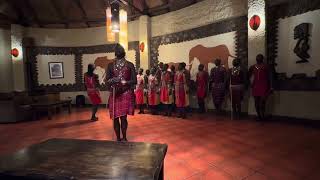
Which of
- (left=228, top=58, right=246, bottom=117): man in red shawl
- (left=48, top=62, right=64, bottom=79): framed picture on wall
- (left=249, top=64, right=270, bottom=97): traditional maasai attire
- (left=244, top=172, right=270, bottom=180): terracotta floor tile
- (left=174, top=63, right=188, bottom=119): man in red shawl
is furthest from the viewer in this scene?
(left=48, top=62, right=64, bottom=79): framed picture on wall

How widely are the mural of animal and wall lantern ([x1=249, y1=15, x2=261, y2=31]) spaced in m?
1.15

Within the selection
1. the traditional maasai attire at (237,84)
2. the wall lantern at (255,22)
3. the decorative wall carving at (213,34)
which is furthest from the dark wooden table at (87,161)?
the decorative wall carving at (213,34)

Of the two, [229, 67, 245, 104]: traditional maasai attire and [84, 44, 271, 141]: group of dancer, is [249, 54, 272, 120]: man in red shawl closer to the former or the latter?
[84, 44, 271, 141]: group of dancer

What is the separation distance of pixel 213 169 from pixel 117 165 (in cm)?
181

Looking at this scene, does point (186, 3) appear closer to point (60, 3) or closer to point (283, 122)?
point (283, 122)

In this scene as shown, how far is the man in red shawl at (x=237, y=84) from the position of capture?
6.65 metres

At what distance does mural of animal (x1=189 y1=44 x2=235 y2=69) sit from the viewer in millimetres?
7551

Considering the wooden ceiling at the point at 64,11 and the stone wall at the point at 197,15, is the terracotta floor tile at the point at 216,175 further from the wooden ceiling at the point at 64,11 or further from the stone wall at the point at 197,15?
the wooden ceiling at the point at 64,11

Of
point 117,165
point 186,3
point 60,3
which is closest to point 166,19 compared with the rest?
point 186,3

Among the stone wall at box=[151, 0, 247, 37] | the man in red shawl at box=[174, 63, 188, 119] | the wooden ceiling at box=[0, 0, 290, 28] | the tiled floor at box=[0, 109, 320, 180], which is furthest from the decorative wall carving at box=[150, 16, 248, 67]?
the tiled floor at box=[0, 109, 320, 180]

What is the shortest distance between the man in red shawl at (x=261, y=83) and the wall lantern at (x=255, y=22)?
0.89 m

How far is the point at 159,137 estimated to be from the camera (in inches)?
190

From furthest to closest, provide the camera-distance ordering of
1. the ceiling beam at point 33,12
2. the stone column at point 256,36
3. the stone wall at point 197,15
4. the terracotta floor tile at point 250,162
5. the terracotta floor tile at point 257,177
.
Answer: the ceiling beam at point 33,12, the stone wall at point 197,15, the stone column at point 256,36, the terracotta floor tile at point 250,162, the terracotta floor tile at point 257,177

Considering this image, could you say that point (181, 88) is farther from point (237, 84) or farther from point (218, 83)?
point (237, 84)
